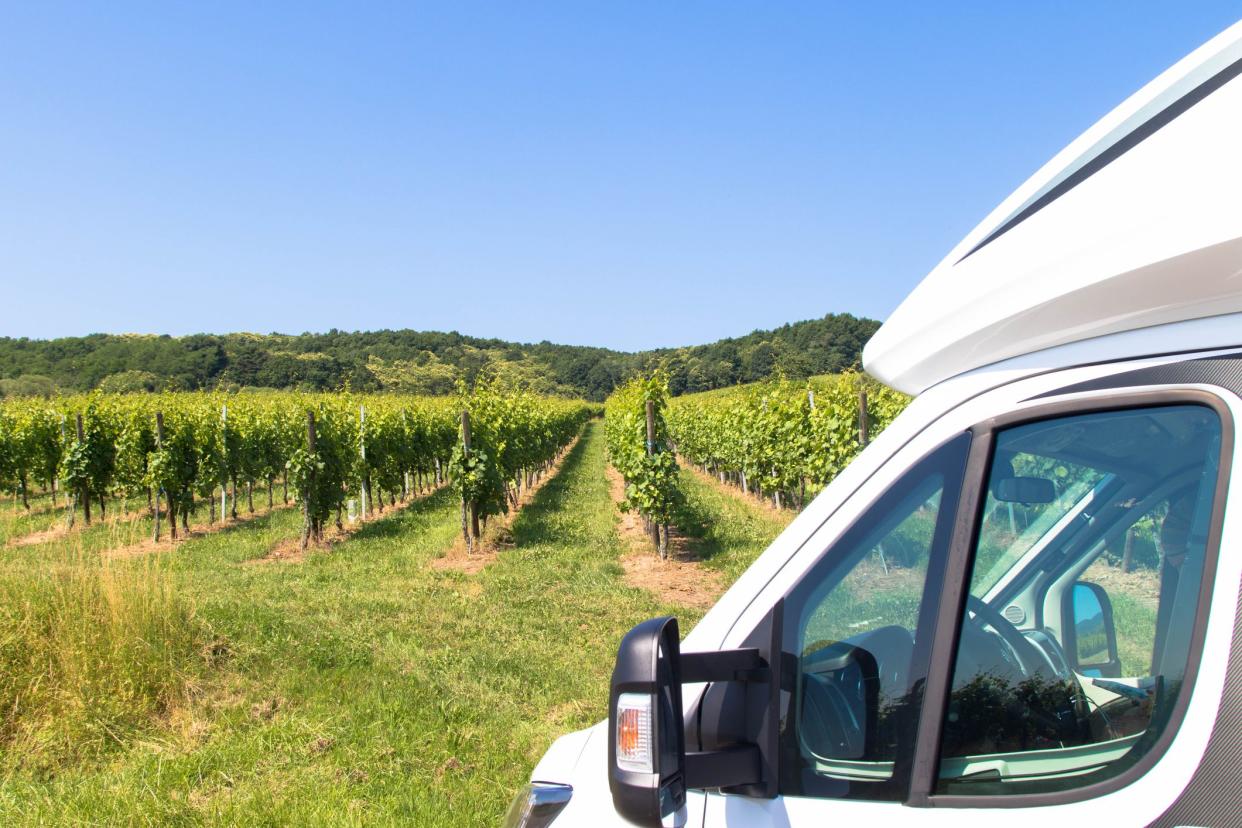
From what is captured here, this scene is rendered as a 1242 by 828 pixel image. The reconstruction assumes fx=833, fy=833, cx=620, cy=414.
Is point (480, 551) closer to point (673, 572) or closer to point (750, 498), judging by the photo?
point (673, 572)

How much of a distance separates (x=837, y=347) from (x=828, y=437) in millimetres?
33824

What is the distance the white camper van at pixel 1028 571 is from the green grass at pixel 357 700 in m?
3.20

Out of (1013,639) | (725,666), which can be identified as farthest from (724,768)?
(1013,639)

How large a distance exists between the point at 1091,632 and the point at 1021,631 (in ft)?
0.33

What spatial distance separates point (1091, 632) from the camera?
1.30m

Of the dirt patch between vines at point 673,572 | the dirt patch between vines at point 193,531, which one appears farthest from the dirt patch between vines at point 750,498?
the dirt patch between vines at point 193,531

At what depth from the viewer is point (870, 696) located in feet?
4.23

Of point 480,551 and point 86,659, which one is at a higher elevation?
point 86,659

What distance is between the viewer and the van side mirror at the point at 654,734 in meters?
1.10

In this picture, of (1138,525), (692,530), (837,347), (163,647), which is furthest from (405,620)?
(837,347)

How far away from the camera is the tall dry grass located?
16.2ft

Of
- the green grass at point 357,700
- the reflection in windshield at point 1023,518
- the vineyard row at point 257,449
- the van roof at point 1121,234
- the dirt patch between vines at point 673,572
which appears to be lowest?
the dirt patch between vines at point 673,572

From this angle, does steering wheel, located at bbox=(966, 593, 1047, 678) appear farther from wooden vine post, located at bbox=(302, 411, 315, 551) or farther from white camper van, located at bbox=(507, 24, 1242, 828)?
wooden vine post, located at bbox=(302, 411, 315, 551)

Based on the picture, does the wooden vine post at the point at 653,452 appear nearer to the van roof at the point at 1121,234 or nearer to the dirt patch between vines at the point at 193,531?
the dirt patch between vines at the point at 193,531
